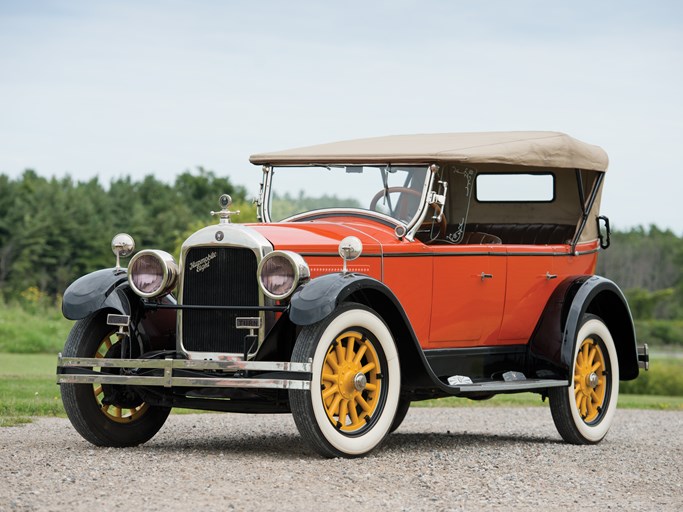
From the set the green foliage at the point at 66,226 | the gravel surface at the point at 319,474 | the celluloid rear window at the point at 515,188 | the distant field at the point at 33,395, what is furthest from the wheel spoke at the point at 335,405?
the green foliage at the point at 66,226

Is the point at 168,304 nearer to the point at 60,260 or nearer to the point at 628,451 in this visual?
the point at 628,451

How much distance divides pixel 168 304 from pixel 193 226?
1733 inches

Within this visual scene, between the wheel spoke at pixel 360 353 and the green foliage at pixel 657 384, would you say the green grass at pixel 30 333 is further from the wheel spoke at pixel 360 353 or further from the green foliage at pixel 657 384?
the wheel spoke at pixel 360 353

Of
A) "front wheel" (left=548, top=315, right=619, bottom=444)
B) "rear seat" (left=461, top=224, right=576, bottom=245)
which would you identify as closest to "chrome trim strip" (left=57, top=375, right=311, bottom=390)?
"front wheel" (left=548, top=315, right=619, bottom=444)

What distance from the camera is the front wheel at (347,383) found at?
23.5 feet

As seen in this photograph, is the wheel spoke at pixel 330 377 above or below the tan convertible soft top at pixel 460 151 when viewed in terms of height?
below

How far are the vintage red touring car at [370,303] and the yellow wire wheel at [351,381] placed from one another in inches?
0.5

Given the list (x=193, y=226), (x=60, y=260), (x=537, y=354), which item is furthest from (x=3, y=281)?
(x=537, y=354)

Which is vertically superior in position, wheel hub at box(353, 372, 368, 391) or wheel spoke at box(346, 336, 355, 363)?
wheel spoke at box(346, 336, 355, 363)

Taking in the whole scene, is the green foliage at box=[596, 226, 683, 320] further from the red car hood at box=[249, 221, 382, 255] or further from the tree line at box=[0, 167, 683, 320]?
the red car hood at box=[249, 221, 382, 255]

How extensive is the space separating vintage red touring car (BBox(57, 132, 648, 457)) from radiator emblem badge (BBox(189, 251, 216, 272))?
3 cm

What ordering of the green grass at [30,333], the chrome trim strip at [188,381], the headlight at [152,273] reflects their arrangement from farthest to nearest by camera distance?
1. the green grass at [30,333]
2. the headlight at [152,273]
3. the chrome trim strip at [188,381]

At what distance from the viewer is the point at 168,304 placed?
8047mm

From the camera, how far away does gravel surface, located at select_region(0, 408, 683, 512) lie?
5.98 meters
